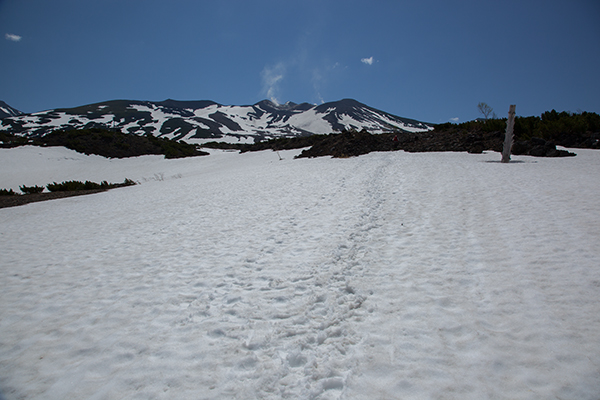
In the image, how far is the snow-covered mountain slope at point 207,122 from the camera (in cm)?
8594

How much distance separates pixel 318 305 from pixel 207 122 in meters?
122

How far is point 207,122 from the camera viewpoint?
4469 inches

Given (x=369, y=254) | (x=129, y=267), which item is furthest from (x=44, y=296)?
(x=369, y=254)

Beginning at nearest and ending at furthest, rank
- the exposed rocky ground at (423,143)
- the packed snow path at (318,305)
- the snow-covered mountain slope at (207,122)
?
the packed snow path at (318,305) → the exposed rocky ground at (423,143) → the snow-covered mountain slope at (207,122)

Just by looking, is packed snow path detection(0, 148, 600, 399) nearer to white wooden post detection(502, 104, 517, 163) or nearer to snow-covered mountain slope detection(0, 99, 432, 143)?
white wooden post detection(502, 104, 517, 163)

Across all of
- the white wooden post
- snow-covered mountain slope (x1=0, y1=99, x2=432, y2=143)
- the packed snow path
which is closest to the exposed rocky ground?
the white wooden post

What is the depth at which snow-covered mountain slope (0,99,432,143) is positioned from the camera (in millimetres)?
85938

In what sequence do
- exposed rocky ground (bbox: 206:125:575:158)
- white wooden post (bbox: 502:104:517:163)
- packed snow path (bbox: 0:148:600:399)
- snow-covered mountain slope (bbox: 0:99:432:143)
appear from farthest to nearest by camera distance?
snow-covered mountain slope (bbox: 0:99:432:143) < exposed rocky ground (bbox: 206:125:575:158) < white wooden post (bbox: 502:104:517:163) < packed snow path (bbox: 0:148:600:399)

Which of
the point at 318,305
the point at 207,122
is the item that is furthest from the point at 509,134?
the point at 207,122

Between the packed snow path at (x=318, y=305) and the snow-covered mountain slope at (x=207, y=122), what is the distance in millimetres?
41899

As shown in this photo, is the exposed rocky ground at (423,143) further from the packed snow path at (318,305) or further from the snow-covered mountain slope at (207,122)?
the snow-covered mountain slope at (207,122)

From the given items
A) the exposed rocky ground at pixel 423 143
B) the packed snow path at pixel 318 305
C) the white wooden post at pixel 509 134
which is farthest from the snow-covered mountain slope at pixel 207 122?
the packed snow path at pixel 318 305

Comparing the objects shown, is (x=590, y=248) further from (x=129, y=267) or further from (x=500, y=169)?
(x=500, y=169)

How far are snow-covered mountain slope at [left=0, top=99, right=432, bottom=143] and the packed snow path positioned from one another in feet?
137
